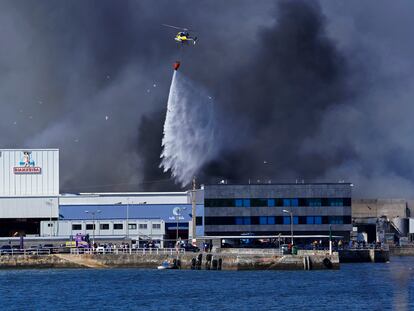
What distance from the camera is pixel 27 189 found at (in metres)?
185

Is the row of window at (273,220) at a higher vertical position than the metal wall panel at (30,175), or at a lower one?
lower

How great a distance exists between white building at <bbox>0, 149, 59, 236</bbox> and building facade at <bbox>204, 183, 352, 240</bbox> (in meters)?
26.5

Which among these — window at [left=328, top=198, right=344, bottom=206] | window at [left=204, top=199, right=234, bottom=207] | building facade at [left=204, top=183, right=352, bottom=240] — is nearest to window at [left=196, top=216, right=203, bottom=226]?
building facade at [left=204, top=183, right=352, bottom=240]

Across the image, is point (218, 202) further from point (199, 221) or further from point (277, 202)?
point (277, 202)

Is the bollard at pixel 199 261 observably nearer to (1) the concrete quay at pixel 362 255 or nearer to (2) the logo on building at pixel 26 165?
(1) the concrete quay at pixel 362 255

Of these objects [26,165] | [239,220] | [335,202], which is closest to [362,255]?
[335,202]

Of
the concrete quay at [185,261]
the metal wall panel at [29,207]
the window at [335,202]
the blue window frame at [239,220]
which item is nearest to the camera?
the concrete quay at [185,261]

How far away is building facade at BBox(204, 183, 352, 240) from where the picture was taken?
172875mm

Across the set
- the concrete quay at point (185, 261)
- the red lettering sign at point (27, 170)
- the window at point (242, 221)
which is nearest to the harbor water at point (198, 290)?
the concrete quay at point (185, 261)

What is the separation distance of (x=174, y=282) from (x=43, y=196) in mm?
72344

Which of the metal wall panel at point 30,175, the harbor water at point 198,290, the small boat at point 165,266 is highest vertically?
the metal wall panel at point 30,175

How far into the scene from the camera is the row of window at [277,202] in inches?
6821

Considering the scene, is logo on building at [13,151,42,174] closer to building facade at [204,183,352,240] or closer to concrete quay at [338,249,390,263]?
building facade at [204,183,352,240]

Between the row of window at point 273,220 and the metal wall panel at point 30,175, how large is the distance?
94.7 ft
